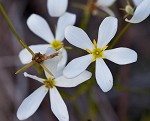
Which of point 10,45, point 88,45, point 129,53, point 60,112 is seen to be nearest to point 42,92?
point 60,112

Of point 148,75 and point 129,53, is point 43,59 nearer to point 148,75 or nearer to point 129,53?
point 129,53

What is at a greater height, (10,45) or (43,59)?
(10,45)

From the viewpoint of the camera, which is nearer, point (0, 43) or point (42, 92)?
point (42, 92)

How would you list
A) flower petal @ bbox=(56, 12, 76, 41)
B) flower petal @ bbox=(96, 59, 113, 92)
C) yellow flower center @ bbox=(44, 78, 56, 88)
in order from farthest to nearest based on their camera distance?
flower petal @ bbox=(56, 12, 76, 41), yellow flower center @ bbox=(44, 78, 56, 88), flower petal @ bbox=(96, 59, 113, 92)

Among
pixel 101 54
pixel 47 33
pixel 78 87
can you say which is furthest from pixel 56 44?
pixel 78 87

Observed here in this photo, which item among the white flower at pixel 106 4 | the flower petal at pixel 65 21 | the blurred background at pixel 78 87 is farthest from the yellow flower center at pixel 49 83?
the blurred background at pixel 78 87

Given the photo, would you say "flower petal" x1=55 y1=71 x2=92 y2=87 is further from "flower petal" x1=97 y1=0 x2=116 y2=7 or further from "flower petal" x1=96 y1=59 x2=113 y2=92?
"flower petal" x1=97 y1=0 x2=116 y2=7

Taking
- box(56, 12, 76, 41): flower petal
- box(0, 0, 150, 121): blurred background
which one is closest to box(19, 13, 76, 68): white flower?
box(56, 12, 76, 41): flower petal
